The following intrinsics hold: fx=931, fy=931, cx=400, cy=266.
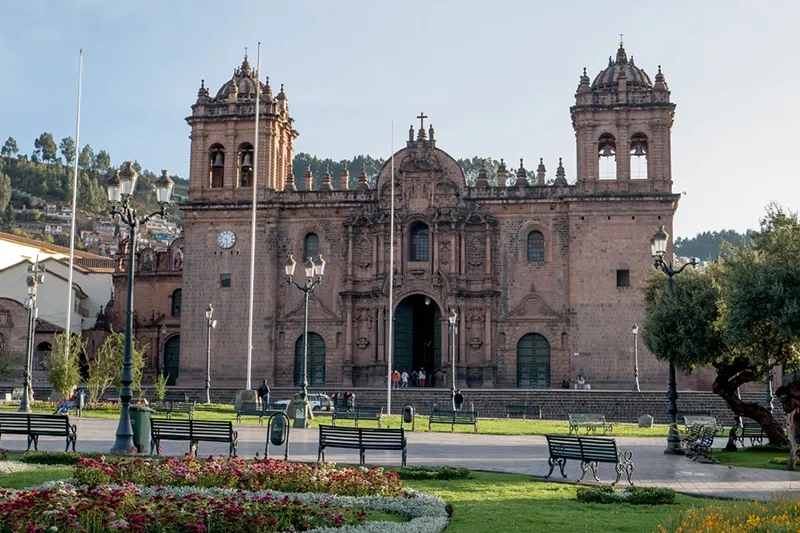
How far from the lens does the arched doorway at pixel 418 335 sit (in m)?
46.8

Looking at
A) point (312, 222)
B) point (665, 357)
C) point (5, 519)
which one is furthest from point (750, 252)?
point (312, 222)

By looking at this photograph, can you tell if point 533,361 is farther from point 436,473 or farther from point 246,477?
point 246,477

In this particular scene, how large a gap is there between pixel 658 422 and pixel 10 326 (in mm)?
35858

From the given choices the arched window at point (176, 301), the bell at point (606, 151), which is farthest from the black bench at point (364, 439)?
the arched window at point (176, 301)

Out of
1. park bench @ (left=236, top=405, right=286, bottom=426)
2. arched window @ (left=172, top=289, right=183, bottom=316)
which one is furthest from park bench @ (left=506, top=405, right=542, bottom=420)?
arched window @ (left=172, top=289, right=183, bottom=316)

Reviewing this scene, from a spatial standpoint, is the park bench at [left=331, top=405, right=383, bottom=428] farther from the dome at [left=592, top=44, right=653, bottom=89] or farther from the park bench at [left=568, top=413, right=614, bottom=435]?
the dome at [left=592, top=44, right=653, bottom=89]

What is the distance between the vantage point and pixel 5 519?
393 inches

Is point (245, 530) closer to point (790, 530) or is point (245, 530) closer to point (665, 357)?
point (790, 530)

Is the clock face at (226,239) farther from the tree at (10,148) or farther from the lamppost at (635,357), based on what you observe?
the tree at (10,148)

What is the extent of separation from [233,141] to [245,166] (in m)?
1.55

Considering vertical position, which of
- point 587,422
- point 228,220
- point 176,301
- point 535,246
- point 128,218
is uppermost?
point 228,220

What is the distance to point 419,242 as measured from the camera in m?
47.7

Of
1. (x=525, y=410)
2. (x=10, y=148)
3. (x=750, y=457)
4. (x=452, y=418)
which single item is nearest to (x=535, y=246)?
→ (x=525, y=410)

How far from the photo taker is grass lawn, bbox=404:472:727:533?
11.6 meters
